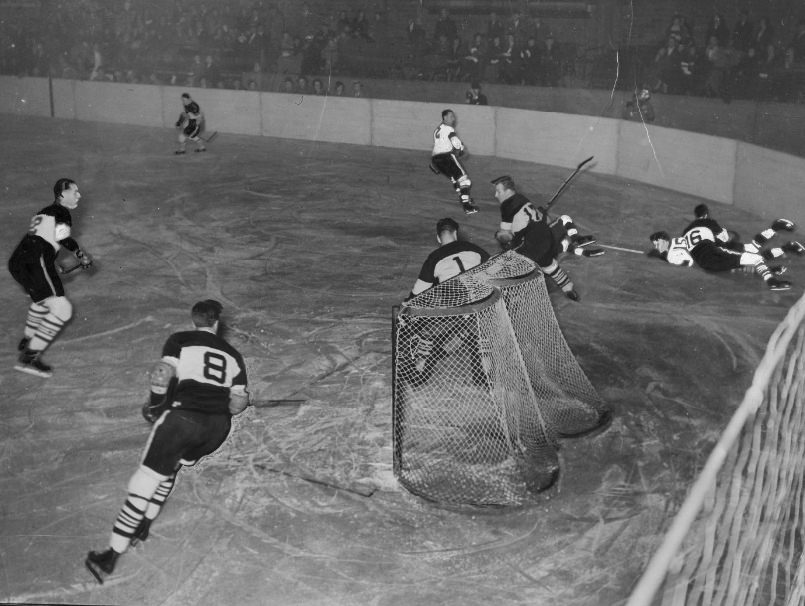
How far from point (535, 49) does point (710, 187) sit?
6729 millimetres

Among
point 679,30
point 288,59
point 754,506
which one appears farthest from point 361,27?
point 754,506

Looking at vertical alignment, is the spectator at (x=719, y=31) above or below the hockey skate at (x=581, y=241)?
above

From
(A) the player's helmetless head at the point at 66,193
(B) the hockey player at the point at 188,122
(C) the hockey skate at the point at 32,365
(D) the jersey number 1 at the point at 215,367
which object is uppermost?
(A) the player's helmetless head at the point at 66,193

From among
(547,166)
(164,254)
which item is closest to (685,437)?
(164,254)

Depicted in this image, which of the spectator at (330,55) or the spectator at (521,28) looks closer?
the spectator at (521,28)

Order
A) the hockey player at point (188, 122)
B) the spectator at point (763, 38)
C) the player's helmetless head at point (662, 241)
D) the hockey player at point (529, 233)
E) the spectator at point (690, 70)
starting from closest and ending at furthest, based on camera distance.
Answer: the hockey player at point (529, 233), the player's helmetless head at point (662, 241), the spectator at point (763, 38), the spectator at point (690, 70), the hockey player at point (188, 122)

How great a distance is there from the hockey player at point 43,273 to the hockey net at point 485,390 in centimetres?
350

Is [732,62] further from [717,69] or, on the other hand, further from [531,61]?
[531,61]

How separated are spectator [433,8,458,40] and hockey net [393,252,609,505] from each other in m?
15.9

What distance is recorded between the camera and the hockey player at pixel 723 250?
Result: 11.0 meters

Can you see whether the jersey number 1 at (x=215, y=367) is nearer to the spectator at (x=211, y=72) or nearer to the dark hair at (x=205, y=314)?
the dark hair at (x=205, y=314)

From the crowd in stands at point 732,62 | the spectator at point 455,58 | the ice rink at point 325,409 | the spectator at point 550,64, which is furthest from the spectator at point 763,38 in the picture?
the spectator at point 455,58

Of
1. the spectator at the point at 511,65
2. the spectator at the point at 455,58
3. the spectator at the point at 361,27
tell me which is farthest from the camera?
the spectator at the point at 361,27

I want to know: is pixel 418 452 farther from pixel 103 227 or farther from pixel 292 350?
pixel 103 227
